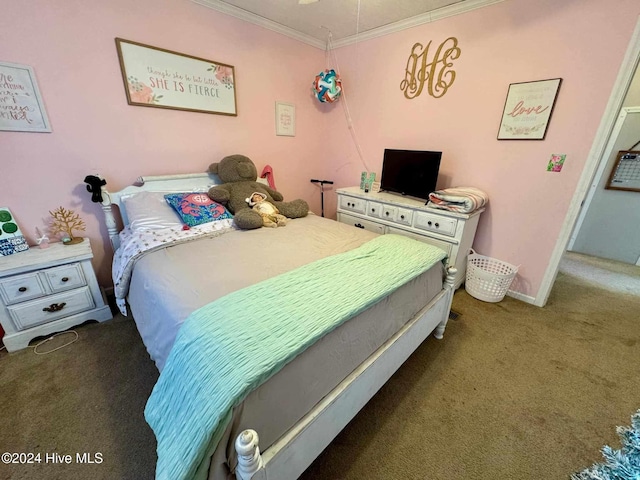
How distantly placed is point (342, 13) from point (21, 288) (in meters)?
3.27

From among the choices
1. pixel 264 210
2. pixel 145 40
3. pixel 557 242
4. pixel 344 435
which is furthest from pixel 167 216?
pixel 557 242

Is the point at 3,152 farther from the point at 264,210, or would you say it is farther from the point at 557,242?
the point at 557,242

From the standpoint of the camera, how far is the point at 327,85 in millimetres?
2947

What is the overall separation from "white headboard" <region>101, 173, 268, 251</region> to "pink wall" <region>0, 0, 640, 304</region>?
117 millimetres

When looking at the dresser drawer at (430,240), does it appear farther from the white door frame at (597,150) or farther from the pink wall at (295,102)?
the white door frame at (597,150)

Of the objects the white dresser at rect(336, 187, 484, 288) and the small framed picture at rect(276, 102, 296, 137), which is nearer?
the white dresser at rect(336, 187, 484, 288)

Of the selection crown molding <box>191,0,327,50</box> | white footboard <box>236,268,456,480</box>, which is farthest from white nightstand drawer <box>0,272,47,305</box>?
crown molding <box>191,0,327,50</box>

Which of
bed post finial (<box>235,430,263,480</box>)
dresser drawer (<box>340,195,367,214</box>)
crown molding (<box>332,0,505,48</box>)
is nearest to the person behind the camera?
bed post finial (<box>235,430,263,480</box>)

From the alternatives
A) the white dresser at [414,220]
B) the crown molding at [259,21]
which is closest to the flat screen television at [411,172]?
the white dresser at [414,220]

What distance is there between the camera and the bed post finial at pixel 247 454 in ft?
2.23

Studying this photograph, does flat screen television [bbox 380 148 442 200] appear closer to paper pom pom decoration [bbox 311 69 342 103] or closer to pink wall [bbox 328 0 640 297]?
pink wall [bbox 328 0 640 297]

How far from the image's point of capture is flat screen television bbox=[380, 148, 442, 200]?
239 centimetres

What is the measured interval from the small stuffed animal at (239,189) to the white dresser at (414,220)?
65 cm

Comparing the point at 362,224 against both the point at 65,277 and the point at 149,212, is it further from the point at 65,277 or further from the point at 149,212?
the point at 65,277
